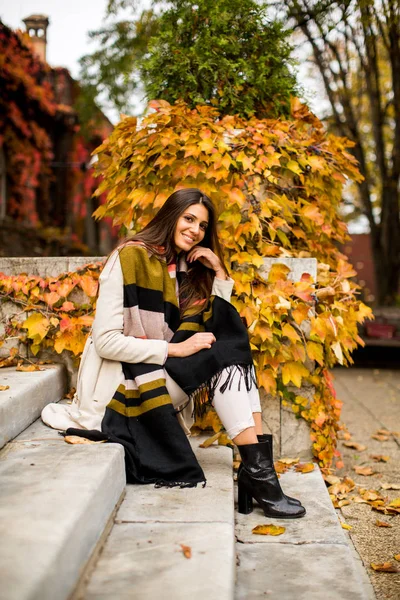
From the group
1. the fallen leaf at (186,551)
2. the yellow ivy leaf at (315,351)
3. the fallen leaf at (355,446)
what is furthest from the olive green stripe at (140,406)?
the fallen leaf at (355,446)

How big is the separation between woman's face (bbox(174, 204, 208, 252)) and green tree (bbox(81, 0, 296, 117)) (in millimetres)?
1162

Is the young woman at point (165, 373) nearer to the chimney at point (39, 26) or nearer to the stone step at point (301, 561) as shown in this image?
the stone step at point (301, 561)

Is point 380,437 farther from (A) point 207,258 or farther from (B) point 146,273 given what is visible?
(B) point 146,273

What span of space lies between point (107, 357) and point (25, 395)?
42cm

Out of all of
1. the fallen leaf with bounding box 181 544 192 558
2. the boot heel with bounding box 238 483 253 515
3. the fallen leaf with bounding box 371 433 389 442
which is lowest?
the fallen leaf with bounding box 371 433 389 442

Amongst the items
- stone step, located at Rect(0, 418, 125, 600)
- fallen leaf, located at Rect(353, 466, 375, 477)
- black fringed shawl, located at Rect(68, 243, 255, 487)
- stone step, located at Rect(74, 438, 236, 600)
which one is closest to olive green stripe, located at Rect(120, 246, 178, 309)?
black fringed shawl, located at Rect(68, 243, 255, 487)

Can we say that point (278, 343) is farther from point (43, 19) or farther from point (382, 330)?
point (43, 19)

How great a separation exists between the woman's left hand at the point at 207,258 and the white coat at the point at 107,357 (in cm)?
41

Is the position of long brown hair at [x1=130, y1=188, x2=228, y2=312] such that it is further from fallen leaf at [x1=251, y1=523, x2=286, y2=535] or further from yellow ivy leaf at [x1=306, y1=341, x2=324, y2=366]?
fallen leaf at [x1=251, y1=523, x2=286, y2=535]

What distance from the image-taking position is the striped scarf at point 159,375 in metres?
2.60

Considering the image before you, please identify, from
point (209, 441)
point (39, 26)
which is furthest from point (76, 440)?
point (39, 26)

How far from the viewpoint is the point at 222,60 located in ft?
12.4

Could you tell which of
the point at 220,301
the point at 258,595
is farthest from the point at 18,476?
the point at 220,301

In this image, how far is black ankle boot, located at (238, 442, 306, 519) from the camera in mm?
2584
